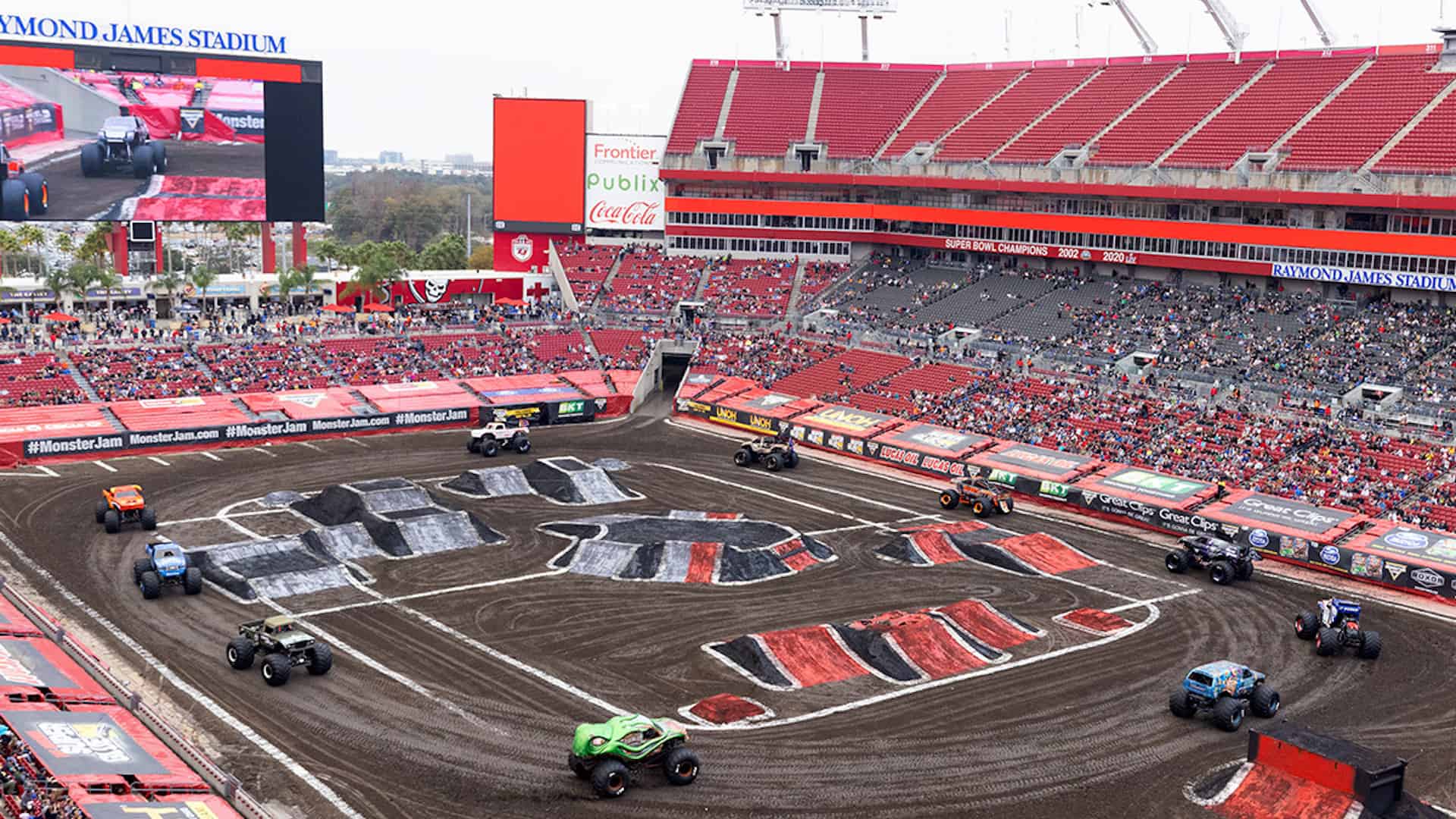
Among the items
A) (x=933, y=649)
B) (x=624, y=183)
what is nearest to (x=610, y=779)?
(x=933, y=649)

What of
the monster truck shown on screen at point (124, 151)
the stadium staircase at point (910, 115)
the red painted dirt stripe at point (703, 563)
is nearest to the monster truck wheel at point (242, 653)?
the red painted dirt stripe at point (703, 563)

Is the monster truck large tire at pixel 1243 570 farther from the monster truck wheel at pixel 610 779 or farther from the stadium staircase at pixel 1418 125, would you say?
the stadium staircase at pixel 1418 125

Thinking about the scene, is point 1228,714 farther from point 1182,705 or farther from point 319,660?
point 319,660

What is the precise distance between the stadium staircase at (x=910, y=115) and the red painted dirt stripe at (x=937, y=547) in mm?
51512

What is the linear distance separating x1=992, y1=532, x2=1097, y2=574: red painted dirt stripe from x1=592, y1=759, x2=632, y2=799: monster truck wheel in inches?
990

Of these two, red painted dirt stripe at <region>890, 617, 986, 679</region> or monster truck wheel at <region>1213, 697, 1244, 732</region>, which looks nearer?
monster truck wheel at <region>1213, 697, 1244, 732</region>

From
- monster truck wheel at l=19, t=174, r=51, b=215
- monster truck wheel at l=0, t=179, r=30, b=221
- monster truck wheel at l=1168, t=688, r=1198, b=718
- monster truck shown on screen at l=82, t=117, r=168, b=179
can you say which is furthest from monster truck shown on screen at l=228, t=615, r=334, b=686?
A: monster truck shown on screen at l=82, t=117, r=168, b=179

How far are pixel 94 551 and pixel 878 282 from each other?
60.3 m

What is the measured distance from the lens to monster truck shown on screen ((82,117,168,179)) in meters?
85.6

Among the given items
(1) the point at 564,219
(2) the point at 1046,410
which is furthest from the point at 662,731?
(1) the point at 564,219

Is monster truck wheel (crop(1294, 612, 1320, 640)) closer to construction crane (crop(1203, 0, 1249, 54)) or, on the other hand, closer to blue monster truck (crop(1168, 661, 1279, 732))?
blue monster truck (crop(1168, 661, 1279, 732))

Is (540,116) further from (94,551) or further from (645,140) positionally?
(94,551)

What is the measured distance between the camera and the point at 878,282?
317 ft

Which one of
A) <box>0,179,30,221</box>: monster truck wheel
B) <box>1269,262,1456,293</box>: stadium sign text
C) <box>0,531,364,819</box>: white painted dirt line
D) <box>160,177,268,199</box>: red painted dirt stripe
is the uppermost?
<box>160,177,268,199</box>: red painted dirt stripe
